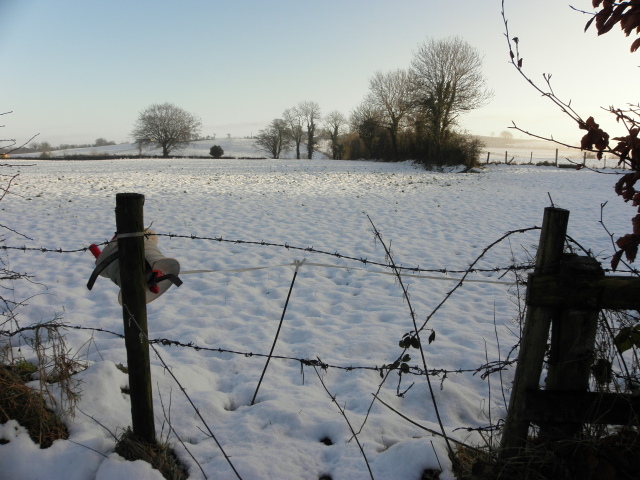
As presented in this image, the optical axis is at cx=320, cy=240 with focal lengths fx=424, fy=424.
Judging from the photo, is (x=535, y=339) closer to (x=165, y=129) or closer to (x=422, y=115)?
(x=422, y=115)

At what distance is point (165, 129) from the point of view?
219 ft

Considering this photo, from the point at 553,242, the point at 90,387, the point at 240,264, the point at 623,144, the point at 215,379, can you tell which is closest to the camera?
the point at 623,144

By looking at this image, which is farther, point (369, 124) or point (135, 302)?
point (369, 124)

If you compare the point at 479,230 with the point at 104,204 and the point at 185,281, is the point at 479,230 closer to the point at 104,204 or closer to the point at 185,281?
the point at 185,281

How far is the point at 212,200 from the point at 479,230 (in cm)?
824

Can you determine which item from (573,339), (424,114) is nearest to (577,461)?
(573,339)

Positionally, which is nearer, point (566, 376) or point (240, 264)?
point (566, 376)

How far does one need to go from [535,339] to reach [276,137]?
2972 inches

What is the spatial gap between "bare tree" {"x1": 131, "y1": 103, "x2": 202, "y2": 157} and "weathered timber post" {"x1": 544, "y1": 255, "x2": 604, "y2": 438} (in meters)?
69.2

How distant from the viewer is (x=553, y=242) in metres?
1.90

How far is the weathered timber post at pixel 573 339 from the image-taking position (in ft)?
6.07

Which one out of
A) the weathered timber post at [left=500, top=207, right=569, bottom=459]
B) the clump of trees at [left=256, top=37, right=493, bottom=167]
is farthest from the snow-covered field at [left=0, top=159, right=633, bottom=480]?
the clump of trees at [left=256, top=37, right=493, bottom=167]

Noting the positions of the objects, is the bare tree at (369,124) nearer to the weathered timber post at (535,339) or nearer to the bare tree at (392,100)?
the bare tree at (392,100)

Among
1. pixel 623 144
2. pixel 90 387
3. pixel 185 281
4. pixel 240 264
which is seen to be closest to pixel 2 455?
pixel 90 387
